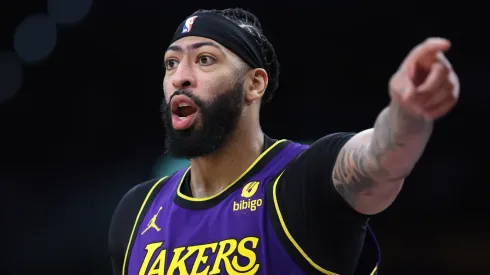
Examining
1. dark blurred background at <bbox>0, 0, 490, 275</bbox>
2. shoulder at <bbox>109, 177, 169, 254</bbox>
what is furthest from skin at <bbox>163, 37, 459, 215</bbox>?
dark blurred background at <bbox>0, 0, 490, 275</bbox>

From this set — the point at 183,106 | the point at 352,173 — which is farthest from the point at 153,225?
the point at 352,173

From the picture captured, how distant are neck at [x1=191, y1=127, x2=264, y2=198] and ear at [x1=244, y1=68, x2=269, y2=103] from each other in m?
0.14

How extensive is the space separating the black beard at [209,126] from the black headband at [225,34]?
0.13 meters

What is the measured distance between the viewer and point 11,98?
7109 millimetres

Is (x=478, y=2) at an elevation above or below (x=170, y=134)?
above

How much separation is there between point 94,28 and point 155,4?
2.42 ft

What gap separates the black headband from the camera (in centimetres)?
266

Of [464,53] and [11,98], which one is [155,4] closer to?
[11,98]

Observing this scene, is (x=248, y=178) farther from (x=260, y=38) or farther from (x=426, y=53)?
(x=426, y=53)

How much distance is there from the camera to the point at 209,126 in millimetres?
2576

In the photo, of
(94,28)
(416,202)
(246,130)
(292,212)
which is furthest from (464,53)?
(292,212)

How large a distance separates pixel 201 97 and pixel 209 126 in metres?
0.11

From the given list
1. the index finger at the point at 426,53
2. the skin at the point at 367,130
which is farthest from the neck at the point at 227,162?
the index finger at the point at 426,53

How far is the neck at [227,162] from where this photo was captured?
8.54ft
